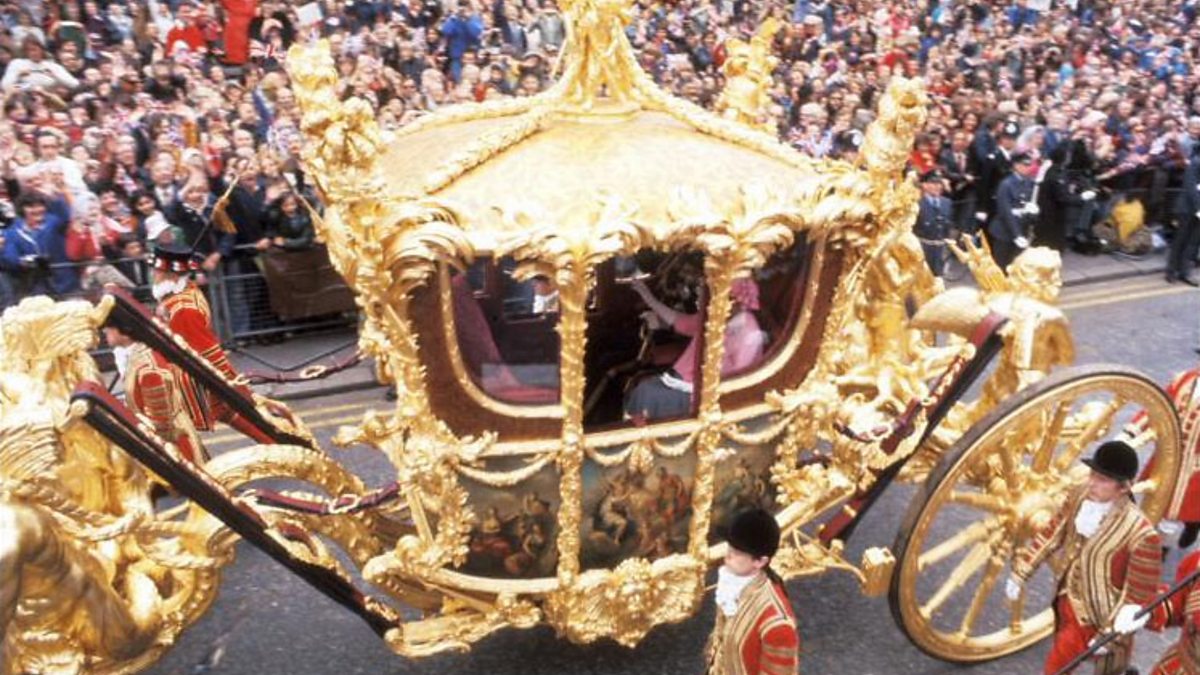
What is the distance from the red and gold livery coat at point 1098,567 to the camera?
12.2 feet

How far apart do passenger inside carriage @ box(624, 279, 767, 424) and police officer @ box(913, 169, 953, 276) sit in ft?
18.1

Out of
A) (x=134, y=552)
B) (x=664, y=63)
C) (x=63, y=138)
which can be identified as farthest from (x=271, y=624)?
(x=664, y=63)

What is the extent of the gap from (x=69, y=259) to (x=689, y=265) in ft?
18.0

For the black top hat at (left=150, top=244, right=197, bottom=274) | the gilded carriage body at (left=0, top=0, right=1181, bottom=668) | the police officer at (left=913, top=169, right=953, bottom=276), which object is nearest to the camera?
the gilded carriage body at (left=0, top=0, right=1181, bottom=668)

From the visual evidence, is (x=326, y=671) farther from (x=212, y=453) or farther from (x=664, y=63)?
(x=664, y=63)

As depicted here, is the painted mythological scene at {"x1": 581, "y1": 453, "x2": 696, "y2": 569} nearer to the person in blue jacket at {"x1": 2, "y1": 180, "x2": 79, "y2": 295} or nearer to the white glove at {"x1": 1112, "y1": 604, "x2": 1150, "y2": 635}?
the white glove at {"x1": 1112, "y1": 604, "x2": 1150, "y2": 635}

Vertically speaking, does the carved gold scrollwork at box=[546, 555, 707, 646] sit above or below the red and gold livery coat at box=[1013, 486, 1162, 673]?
below

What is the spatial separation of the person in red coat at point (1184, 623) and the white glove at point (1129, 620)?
62 mm

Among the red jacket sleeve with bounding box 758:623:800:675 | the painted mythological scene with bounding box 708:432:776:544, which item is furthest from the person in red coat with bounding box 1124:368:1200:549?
the red jacket sleeve with bounding box 758:623:800:675

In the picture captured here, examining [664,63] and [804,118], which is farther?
[664,63]

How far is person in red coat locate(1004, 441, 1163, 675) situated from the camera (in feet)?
12.2

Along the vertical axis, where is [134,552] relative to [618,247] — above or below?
below

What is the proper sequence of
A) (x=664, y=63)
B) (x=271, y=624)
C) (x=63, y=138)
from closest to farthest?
(x=271, y=624), (x=63, y=138), (x=664, y=63)

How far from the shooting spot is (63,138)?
857 centimetres
